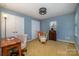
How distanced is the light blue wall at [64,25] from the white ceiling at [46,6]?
0.07 meters

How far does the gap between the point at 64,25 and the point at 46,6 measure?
0.39 meters

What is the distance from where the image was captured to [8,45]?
4.86ft

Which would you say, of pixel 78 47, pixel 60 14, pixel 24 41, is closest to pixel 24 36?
pixel 24 41

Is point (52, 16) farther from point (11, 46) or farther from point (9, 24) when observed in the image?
point (11, 46)

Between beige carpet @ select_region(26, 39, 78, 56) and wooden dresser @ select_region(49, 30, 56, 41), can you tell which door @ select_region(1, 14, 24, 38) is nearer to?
beige carpet @ select_region(26, 39, 78, 56)

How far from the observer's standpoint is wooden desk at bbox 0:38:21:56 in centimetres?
147

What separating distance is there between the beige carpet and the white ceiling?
42cm

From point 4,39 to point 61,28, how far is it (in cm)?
85

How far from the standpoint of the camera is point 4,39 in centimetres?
151

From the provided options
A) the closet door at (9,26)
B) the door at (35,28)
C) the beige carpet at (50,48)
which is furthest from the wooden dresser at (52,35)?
the closet door at (9,26)

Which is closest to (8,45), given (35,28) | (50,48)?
(35,28)

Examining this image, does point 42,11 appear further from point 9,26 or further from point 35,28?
point 9,26

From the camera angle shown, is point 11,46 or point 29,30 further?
point 29,30

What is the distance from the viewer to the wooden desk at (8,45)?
1.47 metres
